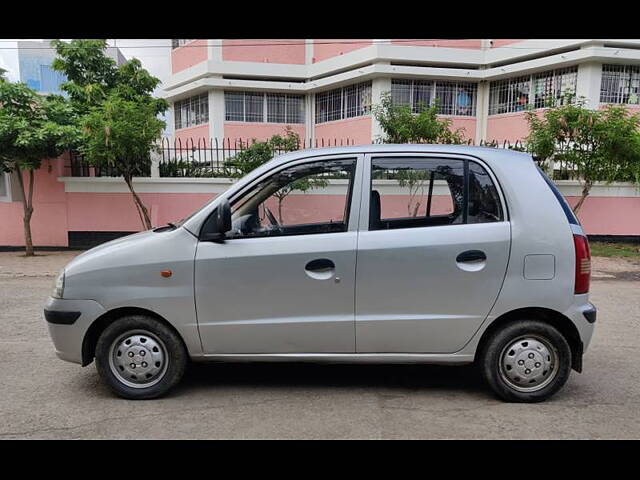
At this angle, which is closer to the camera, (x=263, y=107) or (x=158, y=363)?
(x=158, y=363)

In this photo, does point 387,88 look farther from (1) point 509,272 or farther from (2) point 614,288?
(1) point 509,272

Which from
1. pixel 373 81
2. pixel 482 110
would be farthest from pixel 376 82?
pixel 482 110

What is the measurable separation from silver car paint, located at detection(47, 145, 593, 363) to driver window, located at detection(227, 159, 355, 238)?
0.13 metres

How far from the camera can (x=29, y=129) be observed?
10180 millimetres

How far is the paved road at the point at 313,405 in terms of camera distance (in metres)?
3.36

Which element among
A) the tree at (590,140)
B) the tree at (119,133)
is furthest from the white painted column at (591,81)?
the tree at (119,133)

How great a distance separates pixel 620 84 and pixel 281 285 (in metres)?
19.0

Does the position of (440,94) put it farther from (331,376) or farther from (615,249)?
(331,376)

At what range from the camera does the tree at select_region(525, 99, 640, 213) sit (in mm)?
10891

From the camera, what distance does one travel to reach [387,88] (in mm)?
19156

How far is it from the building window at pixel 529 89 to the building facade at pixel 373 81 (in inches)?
1.5

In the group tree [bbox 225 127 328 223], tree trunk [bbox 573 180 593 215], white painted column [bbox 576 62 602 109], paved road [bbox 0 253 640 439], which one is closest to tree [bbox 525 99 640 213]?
tree trunk [bbox 573 180 593 215]

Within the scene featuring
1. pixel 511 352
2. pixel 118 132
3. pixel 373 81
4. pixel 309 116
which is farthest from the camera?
pixel 309 116

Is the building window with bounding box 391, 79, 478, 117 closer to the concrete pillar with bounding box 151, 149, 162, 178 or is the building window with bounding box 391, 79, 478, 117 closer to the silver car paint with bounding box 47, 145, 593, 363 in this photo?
the concrete pillar with bounding box 151, 149, 162, 178
